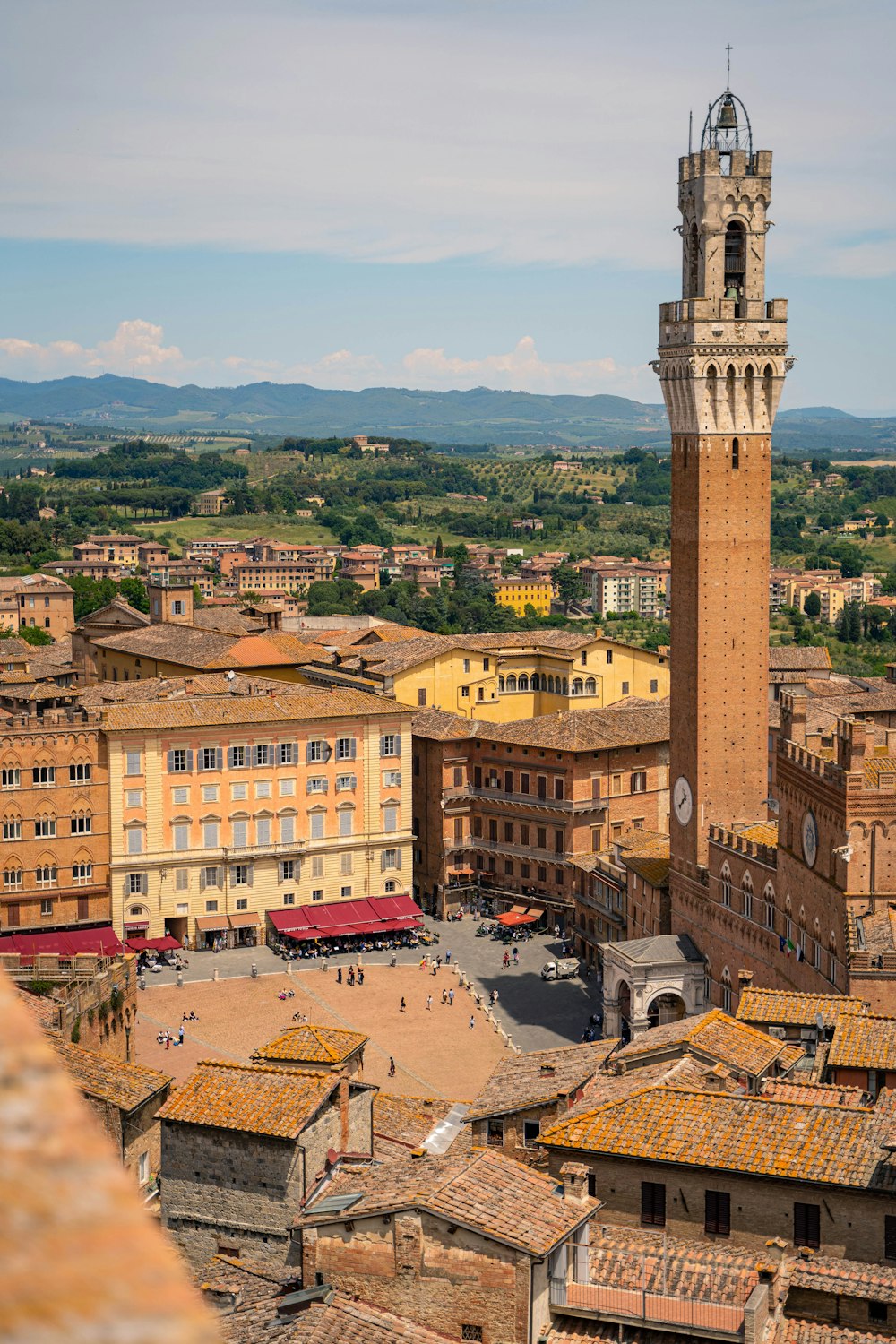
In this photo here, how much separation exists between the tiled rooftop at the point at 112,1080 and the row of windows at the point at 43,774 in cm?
3491

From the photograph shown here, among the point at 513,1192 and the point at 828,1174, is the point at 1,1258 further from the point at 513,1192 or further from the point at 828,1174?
the point at 828,1174

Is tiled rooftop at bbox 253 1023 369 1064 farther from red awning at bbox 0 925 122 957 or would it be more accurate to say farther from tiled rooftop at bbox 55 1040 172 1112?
red awning at bbox 0 925 122 957

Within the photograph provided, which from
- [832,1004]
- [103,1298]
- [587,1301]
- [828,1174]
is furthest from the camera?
[832,1004]

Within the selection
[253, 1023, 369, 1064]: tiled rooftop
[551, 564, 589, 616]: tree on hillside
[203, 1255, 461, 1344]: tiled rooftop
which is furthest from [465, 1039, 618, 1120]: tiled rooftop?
[551, 564, 589, 616]: tree on hillside

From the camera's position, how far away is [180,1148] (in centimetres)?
2295

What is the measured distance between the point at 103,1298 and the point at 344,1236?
53.9 ft

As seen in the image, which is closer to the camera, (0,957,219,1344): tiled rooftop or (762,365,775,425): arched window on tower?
(0,957,219,1344): tiled rooftop

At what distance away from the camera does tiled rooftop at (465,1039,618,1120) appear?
80.9 ft

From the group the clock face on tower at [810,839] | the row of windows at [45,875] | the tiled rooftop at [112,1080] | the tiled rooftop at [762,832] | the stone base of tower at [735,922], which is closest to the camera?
the tiled rooftop at [112,1080]

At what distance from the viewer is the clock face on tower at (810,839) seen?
153ft

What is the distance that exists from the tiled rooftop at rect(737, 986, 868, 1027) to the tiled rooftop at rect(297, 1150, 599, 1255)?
11.7 metres

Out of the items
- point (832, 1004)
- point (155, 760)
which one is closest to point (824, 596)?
point (155, 760)

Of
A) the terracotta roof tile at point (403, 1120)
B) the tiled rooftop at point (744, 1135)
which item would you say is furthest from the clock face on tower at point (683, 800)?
the tiled rooftop at point (744, 1135)

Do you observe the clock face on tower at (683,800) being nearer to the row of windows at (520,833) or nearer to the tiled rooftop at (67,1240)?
the row of windows at (520,833)
